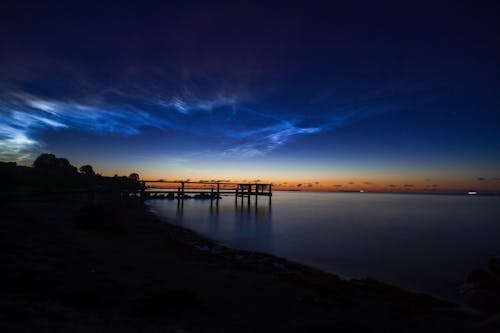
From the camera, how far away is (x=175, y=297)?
6.98 meters

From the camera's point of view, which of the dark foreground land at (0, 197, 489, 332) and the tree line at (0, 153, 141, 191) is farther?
the tree line at (0, 153, 141, 191)

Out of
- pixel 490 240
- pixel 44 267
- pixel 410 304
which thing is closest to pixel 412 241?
pixel 490 240

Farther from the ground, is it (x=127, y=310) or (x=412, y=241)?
(x=127, y=310)

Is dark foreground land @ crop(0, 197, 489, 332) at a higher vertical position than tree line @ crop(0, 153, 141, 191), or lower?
lower

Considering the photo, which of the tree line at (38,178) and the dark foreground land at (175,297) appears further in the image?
the tree line at (38,178)

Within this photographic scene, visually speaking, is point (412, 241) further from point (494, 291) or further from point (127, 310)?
point (127, 310)

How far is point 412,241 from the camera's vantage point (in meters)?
25.9

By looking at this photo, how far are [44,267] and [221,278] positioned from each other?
6.08 meters

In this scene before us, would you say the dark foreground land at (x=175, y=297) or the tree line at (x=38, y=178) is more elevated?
the tree line at (x=38, y=178)

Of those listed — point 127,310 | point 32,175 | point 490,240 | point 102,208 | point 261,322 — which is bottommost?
point 490,240

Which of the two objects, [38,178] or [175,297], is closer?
[175,297]

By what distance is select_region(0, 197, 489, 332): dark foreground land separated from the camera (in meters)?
5.09

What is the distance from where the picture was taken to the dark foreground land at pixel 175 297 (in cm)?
509

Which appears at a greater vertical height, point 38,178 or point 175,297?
point 38,178
